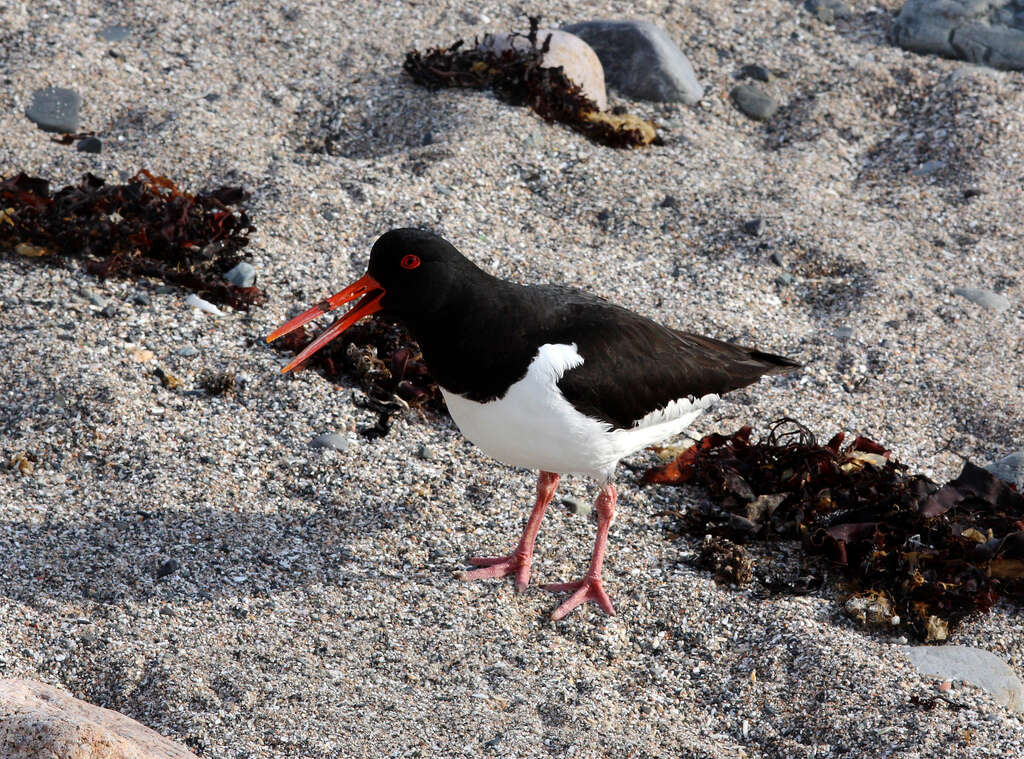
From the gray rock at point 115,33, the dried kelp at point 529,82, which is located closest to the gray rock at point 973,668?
the dried kelp at point 529,82

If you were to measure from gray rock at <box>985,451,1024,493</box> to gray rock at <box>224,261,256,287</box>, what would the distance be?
4.47m

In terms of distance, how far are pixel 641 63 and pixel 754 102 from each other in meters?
1.04

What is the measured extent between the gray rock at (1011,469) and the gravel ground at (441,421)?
30cm

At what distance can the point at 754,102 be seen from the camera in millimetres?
9367

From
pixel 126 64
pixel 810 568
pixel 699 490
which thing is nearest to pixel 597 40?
pixel 126 64

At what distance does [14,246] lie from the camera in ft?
21.7

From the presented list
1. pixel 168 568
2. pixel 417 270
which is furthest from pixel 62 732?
pixel 417 270

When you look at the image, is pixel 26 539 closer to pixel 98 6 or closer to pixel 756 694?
pixel 756 694

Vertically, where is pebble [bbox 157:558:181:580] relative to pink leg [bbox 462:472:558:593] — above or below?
below

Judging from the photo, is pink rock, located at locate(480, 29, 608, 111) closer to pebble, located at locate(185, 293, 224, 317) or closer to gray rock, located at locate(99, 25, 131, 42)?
gray rock, located at locate(99, 25, 131, 42)

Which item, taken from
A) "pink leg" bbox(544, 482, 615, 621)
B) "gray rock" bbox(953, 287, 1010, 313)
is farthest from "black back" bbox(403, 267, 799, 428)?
"gray rock" bbox(953, 287, 1010, 313)

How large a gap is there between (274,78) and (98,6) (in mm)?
1750

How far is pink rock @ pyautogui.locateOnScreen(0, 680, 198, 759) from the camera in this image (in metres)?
3.28

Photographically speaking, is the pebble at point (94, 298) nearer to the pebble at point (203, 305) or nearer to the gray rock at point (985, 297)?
the pebble at point (203, 305)
